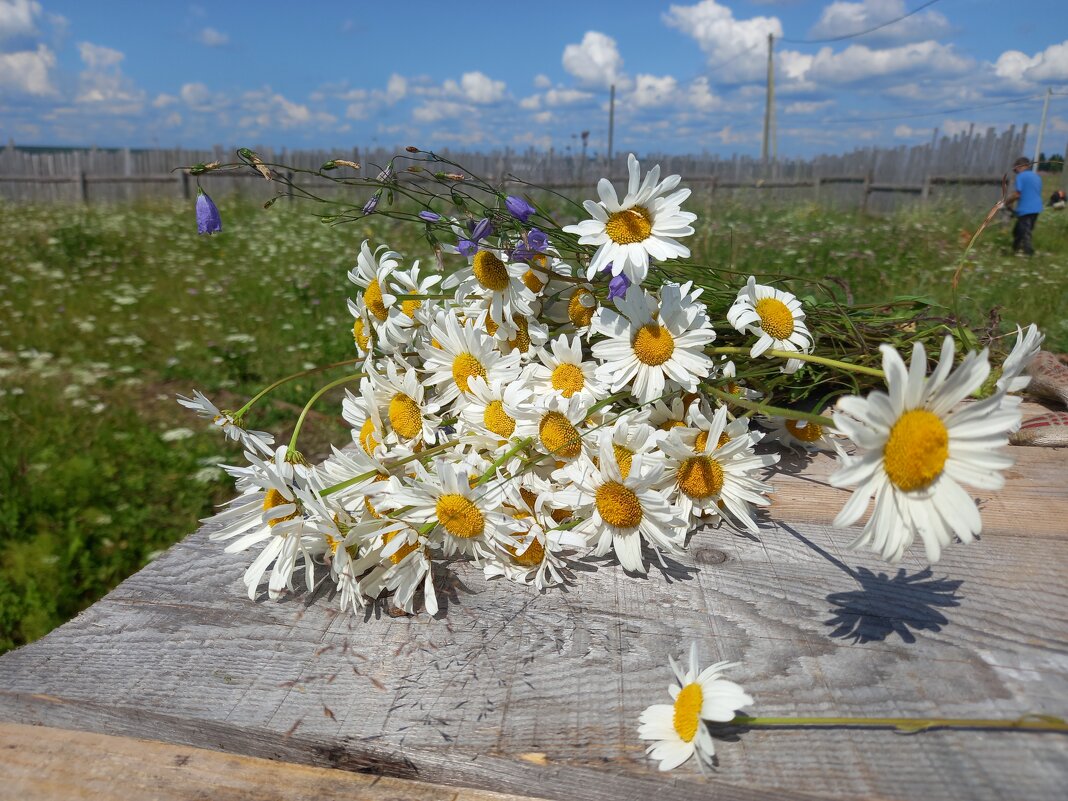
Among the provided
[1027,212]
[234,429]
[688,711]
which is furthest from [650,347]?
[1027,212]

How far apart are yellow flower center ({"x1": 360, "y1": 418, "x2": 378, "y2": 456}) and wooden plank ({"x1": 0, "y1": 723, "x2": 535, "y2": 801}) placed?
613mm

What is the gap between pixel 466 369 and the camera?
1329 mm

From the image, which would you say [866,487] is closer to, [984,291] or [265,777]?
[265,777]

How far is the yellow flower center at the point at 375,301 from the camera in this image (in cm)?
148

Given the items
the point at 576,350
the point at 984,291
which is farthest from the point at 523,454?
the point at 984,291

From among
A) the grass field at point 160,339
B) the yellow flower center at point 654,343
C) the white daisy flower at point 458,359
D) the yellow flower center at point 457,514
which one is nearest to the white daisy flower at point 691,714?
the yellow flower center at point 457,514

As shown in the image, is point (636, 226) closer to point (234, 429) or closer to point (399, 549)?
point (399, 549)

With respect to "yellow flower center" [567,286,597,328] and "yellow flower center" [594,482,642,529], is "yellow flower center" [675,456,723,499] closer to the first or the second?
"yellow flower center" [594,482,642,529]

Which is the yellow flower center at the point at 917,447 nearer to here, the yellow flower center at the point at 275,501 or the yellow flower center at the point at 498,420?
the yellow flower center at the point at 498,420

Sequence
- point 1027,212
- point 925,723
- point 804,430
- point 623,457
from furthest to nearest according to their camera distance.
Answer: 1. point 1027,212
2. point 804,430
3. point 623,457
4. point 925,723

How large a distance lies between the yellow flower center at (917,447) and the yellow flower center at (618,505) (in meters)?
0.38

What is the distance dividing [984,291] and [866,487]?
14.9 feet

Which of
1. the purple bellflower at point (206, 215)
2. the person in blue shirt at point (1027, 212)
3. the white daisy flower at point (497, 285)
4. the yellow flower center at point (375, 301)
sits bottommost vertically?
the yellow flower center at point (375, 301)

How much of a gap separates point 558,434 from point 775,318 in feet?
1.53
